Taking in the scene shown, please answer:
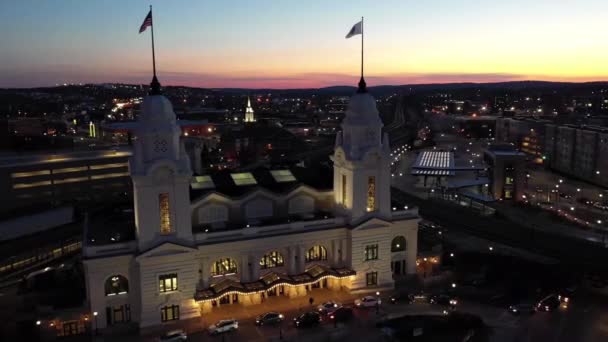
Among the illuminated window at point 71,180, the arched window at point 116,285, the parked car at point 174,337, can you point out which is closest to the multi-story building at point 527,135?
the illuminated window at point 71,180

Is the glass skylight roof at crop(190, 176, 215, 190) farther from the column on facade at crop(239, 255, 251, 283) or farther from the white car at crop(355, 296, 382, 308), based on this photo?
the white car at crop(355, 296, 382, 308)

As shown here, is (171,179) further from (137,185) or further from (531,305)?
(531,305)

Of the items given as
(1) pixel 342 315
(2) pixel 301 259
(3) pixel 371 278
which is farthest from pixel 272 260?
(3) pixel 371 278

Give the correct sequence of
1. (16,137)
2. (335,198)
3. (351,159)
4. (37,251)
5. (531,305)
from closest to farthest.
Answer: (531,305)
(351,159)
(335,198)
(37,251)
(16,137)

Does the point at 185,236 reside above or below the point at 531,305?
above

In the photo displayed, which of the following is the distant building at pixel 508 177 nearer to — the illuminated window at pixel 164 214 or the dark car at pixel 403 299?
the dark car at pixel 403 299

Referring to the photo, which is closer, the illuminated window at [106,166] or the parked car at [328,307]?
the parked car at [328,307]

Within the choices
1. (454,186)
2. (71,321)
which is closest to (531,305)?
(71,321)

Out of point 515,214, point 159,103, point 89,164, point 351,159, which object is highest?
point 159,103

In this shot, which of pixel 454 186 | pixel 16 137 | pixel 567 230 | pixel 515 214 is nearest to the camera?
pixel 567 230
